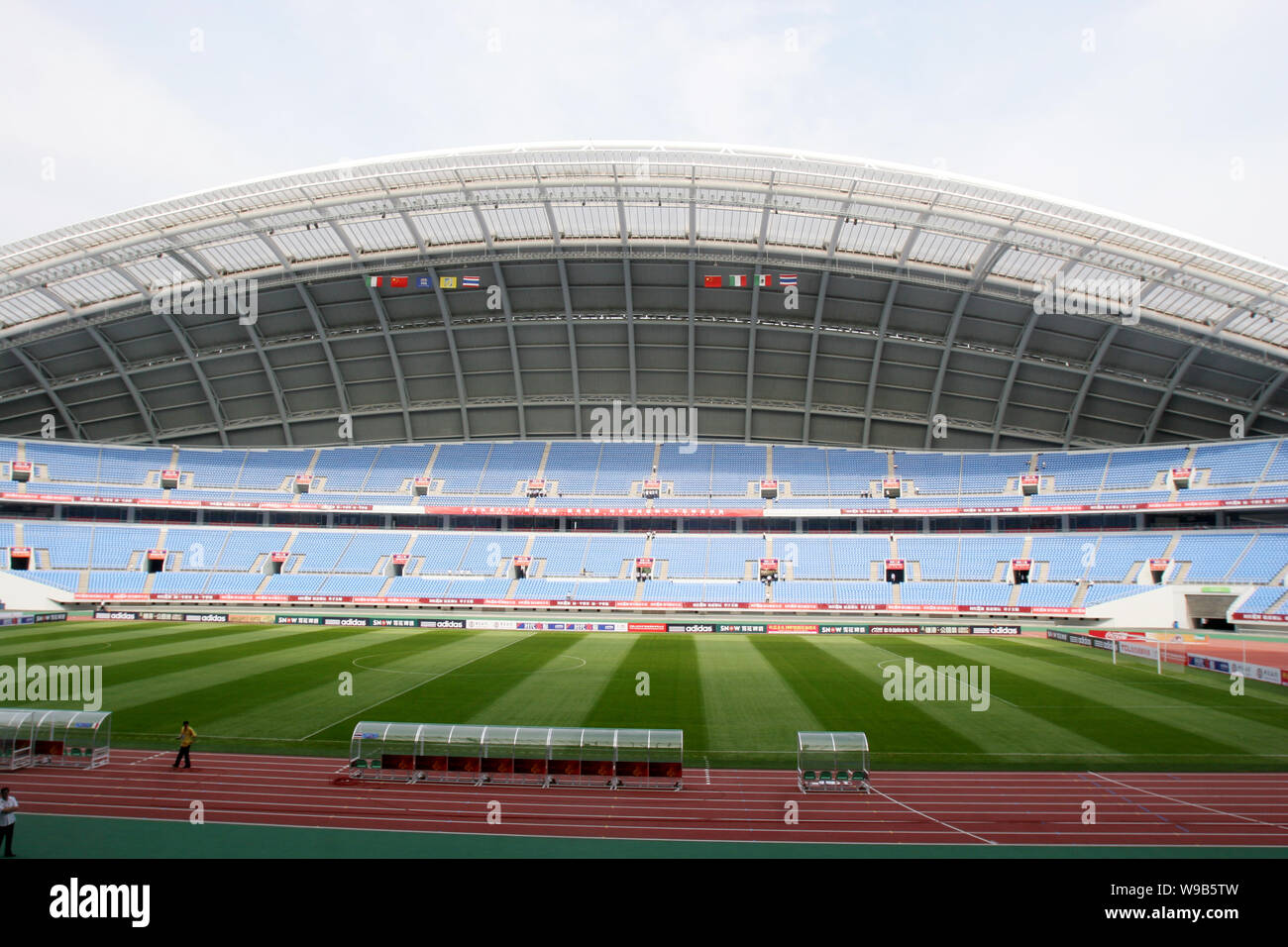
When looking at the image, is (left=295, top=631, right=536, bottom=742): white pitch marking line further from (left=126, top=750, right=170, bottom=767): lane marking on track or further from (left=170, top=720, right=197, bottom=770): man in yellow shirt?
(left=126, top=750, right=170, bottom=767): lane marking on track

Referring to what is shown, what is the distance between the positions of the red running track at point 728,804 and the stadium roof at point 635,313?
27209 mm

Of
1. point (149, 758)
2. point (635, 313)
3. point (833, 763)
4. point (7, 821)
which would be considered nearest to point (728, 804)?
point (833, 763)

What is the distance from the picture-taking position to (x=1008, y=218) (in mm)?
34062

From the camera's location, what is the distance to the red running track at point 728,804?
12.0 m

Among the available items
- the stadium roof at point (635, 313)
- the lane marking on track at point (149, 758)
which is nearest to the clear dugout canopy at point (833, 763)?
the lane marking on track at point (149, 758)

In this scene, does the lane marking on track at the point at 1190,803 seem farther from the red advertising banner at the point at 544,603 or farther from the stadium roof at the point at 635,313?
the red advertising banner at the point at 544,603

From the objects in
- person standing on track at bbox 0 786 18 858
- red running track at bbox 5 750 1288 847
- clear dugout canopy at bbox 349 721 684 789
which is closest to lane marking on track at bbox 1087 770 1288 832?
red running track at bbox 5 750 1288 847

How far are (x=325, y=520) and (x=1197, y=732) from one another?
51474 millimetres

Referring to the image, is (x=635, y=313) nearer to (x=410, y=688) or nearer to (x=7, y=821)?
(x=410, y=688)

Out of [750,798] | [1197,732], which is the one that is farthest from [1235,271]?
[750,798]

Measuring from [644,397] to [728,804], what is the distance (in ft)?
127
